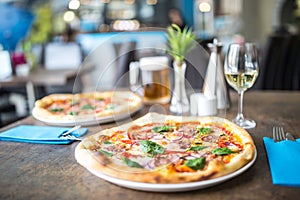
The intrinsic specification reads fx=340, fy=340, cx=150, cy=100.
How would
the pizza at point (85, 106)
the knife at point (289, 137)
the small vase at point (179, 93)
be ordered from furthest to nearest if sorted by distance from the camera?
the small vase at point (179, 93) → the pizza at point (85, 106) → the knife at point (289, 137)

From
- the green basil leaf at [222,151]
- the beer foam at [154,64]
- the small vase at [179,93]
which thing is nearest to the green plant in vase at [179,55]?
the small vase at [179,93]

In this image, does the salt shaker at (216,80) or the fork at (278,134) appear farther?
the salt shaker at (216,80)

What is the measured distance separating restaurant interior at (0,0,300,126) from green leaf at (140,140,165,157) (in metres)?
0.60

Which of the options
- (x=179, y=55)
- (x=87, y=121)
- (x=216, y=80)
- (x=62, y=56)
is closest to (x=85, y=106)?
(x=87, y=121)

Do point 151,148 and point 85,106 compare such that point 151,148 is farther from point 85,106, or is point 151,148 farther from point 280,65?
point 280,65

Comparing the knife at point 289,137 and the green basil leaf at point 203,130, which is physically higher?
the green basil leaf at point 203,130

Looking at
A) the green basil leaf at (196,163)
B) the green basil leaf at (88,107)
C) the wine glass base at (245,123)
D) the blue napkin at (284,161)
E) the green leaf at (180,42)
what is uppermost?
the green leaf at (180,42)

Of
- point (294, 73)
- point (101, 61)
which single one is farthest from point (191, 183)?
point (101, 61)

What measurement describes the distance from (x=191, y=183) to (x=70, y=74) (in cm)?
237

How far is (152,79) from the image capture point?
60.7 inches

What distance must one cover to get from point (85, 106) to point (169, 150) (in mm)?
616

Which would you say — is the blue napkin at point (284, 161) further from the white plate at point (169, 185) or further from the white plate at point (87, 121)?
the white plate at point (87, 121)

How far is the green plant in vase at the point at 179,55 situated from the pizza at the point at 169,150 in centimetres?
17

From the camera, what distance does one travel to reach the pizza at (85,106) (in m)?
1.30
